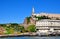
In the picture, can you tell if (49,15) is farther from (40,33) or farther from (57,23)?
(40,33)

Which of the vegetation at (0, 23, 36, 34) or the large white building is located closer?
the vegetation at (0, 23, 36, 34)

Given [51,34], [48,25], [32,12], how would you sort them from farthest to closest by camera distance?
[32,12]
[48,25]
[51,34]

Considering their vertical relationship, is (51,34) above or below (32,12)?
below

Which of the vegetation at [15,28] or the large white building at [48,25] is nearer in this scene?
the vegetation at [15,28]

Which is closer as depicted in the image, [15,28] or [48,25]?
[48,25]

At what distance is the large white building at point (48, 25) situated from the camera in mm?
109850

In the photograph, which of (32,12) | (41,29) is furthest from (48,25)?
(32,12)

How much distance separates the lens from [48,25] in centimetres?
11062

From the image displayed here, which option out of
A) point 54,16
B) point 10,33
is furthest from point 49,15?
point 10,33

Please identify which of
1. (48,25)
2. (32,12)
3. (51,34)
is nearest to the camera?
(51,34)

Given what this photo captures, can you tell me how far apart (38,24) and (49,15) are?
40.8ft

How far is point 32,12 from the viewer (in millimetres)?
119688

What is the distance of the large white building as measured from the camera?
110 metres

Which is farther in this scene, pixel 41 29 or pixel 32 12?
pixel 32 12
